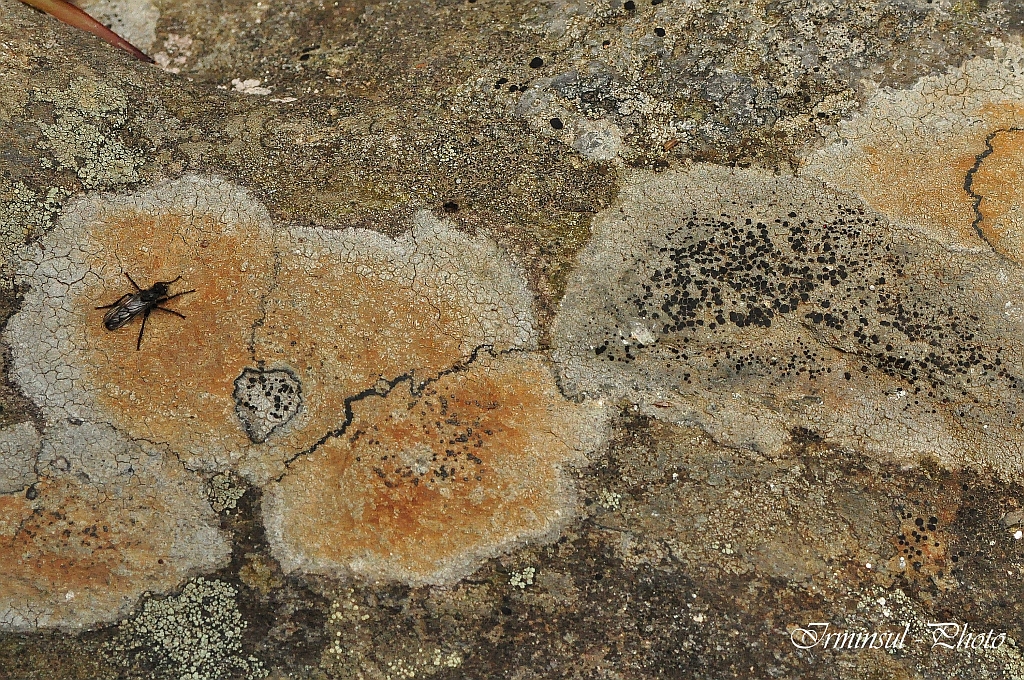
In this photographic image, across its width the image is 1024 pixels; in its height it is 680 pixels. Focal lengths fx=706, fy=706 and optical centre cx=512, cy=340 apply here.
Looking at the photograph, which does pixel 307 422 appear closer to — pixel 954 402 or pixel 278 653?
pixel 278 653

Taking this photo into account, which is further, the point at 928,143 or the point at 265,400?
the point at 928,143

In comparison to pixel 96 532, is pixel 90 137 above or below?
above

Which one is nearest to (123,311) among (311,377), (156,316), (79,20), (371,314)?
(156,316)

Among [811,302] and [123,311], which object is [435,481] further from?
[811,302]

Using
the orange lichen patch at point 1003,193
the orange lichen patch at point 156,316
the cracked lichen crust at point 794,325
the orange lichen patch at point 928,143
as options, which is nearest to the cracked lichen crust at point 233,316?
the orange lichen patch at point 156,316

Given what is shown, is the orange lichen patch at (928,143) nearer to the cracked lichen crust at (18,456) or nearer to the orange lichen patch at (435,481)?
the orange lichen patch at (435,481)

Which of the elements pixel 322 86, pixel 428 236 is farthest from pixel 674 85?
pixel 322 86

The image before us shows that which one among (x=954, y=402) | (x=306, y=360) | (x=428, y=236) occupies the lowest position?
(x=306, y=360)

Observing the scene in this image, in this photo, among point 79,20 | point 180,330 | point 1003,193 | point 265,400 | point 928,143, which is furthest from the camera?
point 79,20
